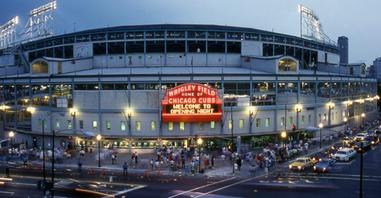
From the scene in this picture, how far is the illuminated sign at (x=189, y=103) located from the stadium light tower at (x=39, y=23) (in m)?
64.0

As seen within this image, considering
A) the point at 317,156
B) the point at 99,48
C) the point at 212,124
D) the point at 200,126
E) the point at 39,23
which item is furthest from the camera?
the point at 39,23

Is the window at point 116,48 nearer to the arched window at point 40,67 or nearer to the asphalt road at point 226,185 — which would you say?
the arched window at point 40,67

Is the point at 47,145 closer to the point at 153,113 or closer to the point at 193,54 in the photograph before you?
the point at 153,113

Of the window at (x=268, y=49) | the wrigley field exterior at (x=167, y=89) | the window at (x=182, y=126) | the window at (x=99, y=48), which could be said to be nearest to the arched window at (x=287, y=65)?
the wrigley field exterior at (x=167, y=89)

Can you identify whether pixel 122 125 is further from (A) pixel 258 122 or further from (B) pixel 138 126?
(A) pixel 258 122

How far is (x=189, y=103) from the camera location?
258 feet

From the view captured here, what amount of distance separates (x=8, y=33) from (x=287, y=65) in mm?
88222

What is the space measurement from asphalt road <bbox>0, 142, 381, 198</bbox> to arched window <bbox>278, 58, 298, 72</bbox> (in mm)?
32456

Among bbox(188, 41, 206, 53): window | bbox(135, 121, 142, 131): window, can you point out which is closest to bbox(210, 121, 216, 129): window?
bbox(135, 121, 142, 131): window

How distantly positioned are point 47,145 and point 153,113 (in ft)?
60.9

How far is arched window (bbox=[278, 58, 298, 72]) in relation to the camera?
94.2m

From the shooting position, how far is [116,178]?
58844mm

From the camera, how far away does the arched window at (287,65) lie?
9419 cm

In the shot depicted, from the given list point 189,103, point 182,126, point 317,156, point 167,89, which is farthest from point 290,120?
point 167,89
